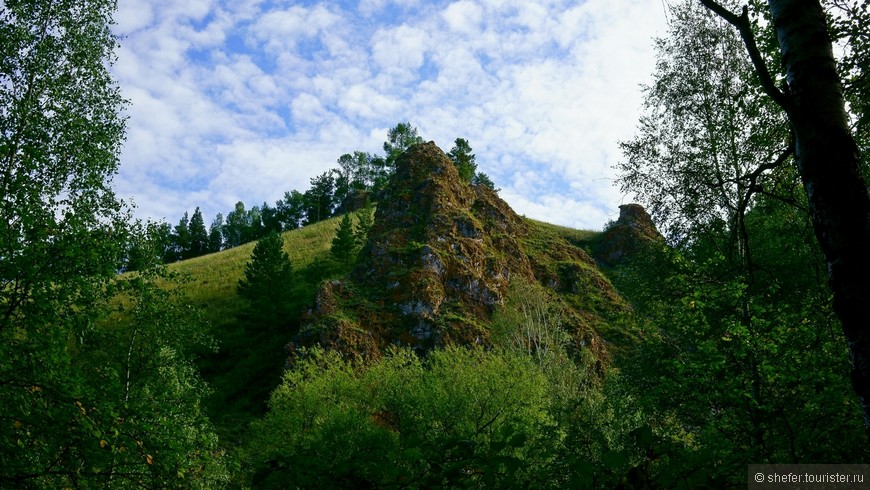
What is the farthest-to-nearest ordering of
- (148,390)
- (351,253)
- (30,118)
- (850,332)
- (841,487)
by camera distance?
(351,253)
(148,390)
(30,118)
(841,487)
(850,332)

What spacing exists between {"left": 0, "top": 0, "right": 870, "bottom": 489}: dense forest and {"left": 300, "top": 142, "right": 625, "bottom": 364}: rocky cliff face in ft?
1.15

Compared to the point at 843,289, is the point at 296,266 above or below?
above

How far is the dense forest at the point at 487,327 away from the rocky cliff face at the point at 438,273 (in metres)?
0.35

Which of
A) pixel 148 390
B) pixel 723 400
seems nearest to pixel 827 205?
pixel 723 400

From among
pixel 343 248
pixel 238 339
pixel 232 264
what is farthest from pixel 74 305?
pixel 232 264

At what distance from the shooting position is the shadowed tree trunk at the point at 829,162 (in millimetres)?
2543

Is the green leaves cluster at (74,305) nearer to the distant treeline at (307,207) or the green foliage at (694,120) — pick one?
the green foliage at (694,120)

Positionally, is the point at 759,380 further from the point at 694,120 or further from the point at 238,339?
the point at 238,339

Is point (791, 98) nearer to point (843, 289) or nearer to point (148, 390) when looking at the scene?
point (843, 289)

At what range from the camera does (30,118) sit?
482 inches

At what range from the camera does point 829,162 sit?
8.96 ft

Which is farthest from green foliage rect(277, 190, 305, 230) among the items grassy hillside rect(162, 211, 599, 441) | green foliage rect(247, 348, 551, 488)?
green foliage rect(247, 348, 551, 488)

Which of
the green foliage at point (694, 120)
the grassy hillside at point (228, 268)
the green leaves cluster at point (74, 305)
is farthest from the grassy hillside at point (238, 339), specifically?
the green foliage at point (694, 120)

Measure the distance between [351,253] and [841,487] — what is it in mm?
53998
